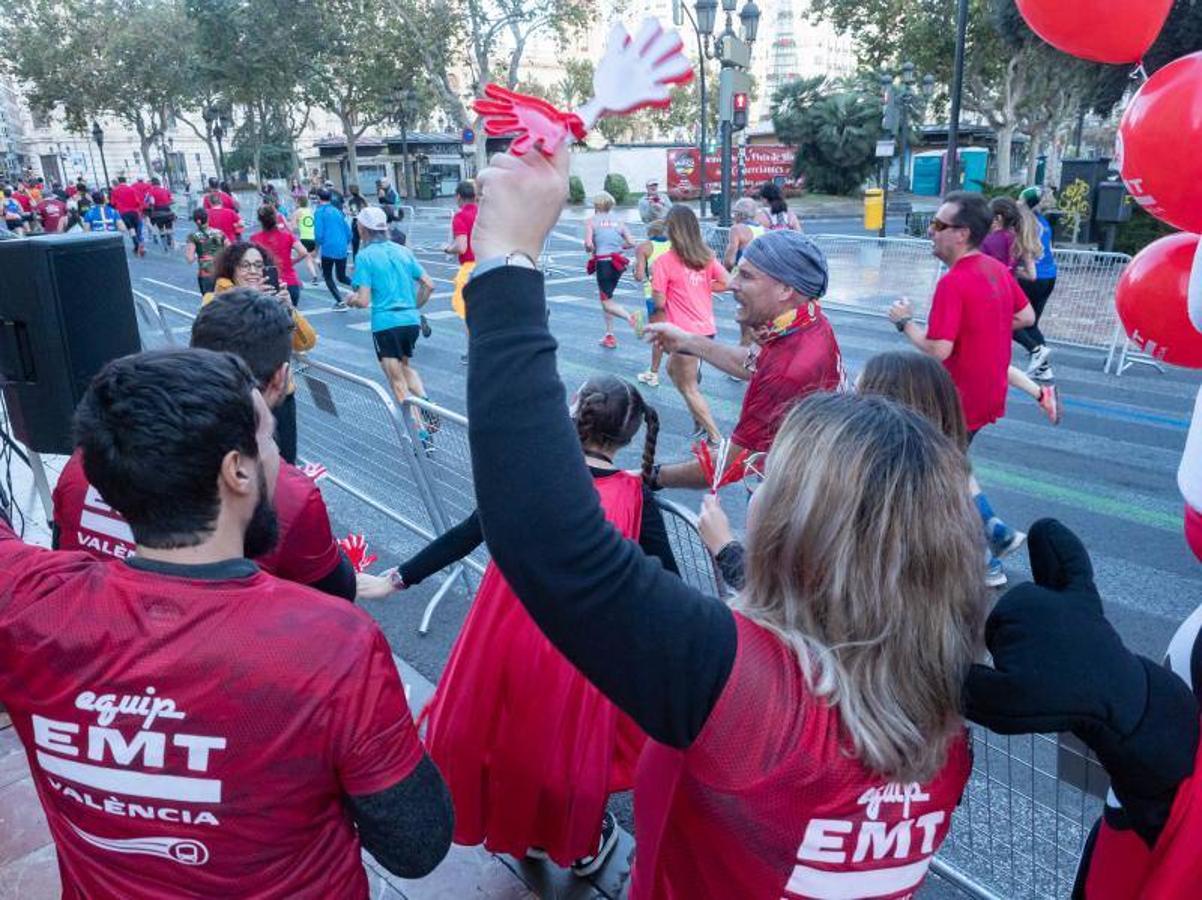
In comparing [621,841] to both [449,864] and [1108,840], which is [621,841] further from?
[1108,840]

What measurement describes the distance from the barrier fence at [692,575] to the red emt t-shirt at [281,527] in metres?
0.69

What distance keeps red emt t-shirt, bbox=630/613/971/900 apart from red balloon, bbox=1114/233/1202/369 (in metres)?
1.97

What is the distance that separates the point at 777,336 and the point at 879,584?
2529 mm

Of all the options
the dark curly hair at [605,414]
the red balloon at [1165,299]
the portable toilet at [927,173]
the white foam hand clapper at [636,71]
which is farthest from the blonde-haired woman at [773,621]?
the portable toilet at [927,173]

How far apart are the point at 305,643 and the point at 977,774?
2.35 metres

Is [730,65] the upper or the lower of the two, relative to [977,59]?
lower

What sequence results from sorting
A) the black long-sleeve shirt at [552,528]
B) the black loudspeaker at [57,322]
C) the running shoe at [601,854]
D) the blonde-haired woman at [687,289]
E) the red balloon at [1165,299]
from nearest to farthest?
the black long-sleeve shirt at [552,528]
the red balloon at [1165,299]
the running shoe at [601,854]
the black loudspeaker at [57,322]
the blonde-haired woman at [687,289]

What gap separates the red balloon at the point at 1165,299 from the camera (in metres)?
2.63

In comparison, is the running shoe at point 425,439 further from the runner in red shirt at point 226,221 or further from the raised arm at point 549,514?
the runner in red shirt at point 226,221

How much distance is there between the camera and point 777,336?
359 cm

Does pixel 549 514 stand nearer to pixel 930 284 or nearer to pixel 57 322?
pixel 57 322

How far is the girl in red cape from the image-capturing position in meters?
2.34

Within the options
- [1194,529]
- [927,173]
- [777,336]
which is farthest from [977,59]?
[1194,529]

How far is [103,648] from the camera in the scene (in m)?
1.27
